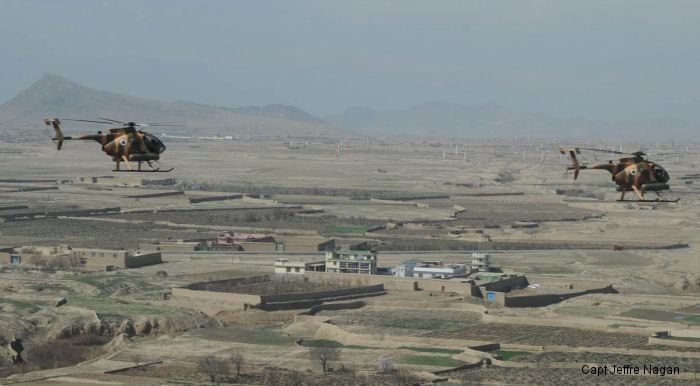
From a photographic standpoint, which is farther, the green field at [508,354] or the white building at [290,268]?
the white building at [290,268]

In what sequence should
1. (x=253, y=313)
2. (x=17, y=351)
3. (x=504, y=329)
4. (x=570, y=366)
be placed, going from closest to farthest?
1. (x=570, y=366)
2. (x=17, y=351)
3. (x=504, y=329)
4. (x=253, y=313)

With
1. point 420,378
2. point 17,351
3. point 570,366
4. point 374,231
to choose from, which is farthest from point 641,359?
point 374,231

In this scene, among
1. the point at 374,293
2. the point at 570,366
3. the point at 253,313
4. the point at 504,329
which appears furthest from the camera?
the point at 374,293

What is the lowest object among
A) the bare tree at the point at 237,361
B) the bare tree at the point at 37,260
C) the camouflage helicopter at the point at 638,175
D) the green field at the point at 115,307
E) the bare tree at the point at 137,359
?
the bare tree at the point at 137,359

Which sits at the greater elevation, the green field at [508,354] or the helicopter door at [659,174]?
the helicopter door at [659,174]

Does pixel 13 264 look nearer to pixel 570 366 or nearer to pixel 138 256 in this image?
pixel 138 256

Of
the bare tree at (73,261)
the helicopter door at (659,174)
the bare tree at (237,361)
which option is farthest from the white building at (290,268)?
the helicopter door at (659,174)

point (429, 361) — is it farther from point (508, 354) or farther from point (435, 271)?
point (435, 271)

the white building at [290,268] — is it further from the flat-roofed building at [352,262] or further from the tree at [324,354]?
the tree at [324,354]
